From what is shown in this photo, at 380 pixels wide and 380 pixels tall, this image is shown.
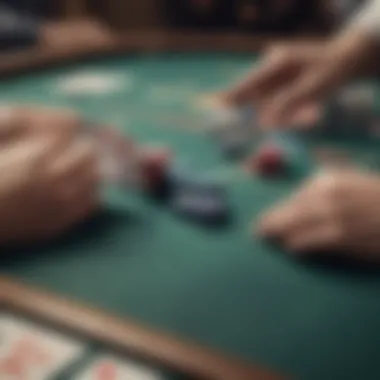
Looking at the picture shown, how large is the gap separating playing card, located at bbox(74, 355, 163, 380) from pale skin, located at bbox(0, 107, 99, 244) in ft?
0.79

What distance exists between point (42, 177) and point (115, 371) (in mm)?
287

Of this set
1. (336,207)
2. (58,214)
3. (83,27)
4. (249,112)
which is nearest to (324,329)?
(336,207)

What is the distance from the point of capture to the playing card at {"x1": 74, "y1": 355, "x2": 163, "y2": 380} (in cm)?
50

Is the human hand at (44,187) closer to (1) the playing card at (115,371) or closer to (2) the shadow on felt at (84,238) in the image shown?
(2) the shadow on felt at (84,238)

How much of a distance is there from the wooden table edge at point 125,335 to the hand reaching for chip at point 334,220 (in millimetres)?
207

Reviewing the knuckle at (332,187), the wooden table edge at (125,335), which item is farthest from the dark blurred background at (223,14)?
the wooden table edge at (125,335)

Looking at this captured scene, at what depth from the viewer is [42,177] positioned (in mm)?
735

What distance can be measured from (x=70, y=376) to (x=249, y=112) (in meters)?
0.78

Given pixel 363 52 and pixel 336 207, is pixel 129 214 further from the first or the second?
pixel 363 52

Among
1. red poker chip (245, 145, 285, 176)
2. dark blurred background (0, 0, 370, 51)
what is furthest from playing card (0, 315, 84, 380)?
dark blurred background (0, 0, 370, 51)

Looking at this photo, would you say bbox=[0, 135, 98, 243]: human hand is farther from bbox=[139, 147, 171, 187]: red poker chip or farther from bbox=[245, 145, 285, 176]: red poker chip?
bbox=[245, 145, 285, 176]: red poker chip

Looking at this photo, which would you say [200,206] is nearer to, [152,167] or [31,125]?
[152,167]

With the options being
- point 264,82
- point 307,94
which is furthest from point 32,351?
point 264,82

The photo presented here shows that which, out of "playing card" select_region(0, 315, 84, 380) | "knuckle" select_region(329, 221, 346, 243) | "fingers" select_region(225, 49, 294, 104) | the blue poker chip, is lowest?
"playing card" select_region(0, 315, 84, 380)
